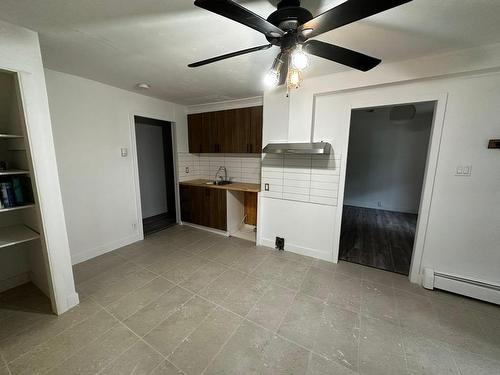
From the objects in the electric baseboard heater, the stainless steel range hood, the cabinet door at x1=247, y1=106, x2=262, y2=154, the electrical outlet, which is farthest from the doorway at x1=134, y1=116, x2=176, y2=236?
the electrical outlet

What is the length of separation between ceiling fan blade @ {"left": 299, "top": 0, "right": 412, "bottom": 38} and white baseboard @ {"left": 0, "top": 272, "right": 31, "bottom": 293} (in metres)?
3.51

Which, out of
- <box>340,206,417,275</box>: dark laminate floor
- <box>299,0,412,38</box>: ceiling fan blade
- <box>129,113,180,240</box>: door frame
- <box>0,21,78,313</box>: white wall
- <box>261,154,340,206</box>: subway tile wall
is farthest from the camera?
<box>129,113,180,240</box>: door frame

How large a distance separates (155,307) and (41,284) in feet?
4.24

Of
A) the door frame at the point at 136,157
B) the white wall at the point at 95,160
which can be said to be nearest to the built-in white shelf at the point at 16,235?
the white wall at the point at 95,160

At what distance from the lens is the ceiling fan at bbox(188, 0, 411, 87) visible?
85 centimetres

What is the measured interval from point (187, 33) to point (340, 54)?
1.14 metres

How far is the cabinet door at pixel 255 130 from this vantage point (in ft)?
10.2

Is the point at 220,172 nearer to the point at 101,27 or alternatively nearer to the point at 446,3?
the point at 101,27

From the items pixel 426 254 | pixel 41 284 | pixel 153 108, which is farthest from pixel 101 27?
pixel 426 254

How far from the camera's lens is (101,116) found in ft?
8.61

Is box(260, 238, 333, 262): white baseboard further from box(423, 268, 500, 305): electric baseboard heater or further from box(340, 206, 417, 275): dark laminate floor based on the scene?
box(423, 268, 500, 305): electric baseboard heater

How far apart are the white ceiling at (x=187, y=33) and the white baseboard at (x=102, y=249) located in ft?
7.35

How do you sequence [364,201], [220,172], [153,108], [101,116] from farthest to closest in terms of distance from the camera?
[364,201]
[220,172]
[153,108]
[101,116]

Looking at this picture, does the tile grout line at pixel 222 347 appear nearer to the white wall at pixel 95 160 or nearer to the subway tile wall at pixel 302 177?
the subway tile wall at pixel 302 177
